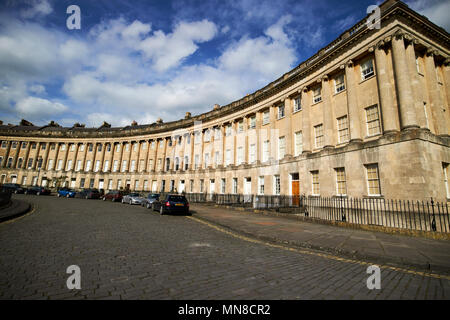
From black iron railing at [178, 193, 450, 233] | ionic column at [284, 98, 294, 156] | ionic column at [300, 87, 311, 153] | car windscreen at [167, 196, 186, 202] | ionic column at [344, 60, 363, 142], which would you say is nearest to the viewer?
black iron railing at [178, 193, 450, 233]

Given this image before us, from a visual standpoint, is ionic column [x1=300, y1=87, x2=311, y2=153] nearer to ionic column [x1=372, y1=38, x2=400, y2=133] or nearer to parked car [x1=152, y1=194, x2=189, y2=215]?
ionic column [x1=372, y1=38, x2=400, y2=133]

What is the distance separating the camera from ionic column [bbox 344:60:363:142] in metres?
15.5

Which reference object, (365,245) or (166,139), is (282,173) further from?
(166,139)

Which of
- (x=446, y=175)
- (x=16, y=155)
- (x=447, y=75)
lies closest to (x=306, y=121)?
(x=446, y=175)

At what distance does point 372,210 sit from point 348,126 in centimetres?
671

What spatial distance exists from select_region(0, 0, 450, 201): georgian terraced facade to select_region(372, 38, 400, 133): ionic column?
7 centimetres

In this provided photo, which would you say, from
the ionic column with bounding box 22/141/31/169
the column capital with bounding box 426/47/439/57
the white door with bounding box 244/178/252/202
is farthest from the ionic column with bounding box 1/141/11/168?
the column capital with bounding box 426/47/439/57

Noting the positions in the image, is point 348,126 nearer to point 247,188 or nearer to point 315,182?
point 315,182

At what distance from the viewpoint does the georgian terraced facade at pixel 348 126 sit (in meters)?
12.9

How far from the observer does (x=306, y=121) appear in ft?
65.0

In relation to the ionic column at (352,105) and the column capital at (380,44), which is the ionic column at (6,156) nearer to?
the ionic column at (352,105)

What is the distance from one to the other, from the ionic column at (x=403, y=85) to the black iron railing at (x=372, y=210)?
487cm

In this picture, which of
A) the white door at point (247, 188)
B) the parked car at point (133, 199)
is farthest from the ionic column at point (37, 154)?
the white door at point (247, 188)
